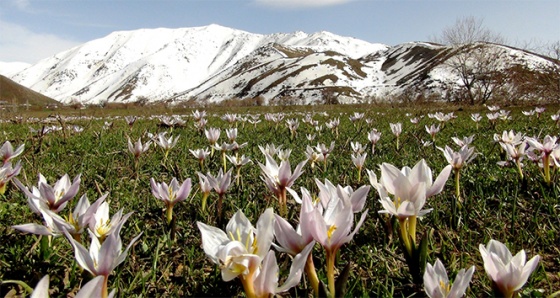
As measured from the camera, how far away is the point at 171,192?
1.78 metres

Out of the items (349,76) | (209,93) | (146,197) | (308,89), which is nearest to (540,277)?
(146,197)

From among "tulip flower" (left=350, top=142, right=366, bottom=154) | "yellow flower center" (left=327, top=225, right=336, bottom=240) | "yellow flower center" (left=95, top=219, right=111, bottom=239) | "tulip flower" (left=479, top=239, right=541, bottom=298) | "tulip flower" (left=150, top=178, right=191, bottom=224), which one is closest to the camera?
"tulip flower" (left=479, top=239, right=541, bottom=298)

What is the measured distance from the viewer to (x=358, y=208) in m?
1.23

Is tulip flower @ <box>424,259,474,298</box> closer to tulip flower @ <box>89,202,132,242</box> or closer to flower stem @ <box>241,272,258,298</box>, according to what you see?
flower stem @ <box>241,272,258,298</box>

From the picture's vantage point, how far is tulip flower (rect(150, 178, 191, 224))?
5.46ft

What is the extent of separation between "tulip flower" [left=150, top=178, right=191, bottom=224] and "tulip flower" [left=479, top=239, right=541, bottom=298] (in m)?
1.21

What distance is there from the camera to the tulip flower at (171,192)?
1665mm

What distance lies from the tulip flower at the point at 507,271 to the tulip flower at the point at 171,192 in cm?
121

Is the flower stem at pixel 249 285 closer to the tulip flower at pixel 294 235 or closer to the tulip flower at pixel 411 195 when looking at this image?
the tulip flower at pixel 294 235

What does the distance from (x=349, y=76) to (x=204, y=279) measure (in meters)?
117

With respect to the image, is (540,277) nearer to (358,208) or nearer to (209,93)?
(358,208)

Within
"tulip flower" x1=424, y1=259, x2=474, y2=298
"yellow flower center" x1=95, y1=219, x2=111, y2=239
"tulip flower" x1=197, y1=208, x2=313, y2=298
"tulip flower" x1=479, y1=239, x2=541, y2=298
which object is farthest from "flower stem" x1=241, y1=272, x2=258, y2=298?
"yellow flower center" x1=95, y1=219, x2=111, y2=239

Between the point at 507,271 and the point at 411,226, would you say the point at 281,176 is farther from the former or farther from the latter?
the point at 507,271

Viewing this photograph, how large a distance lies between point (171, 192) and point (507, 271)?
1419mm
